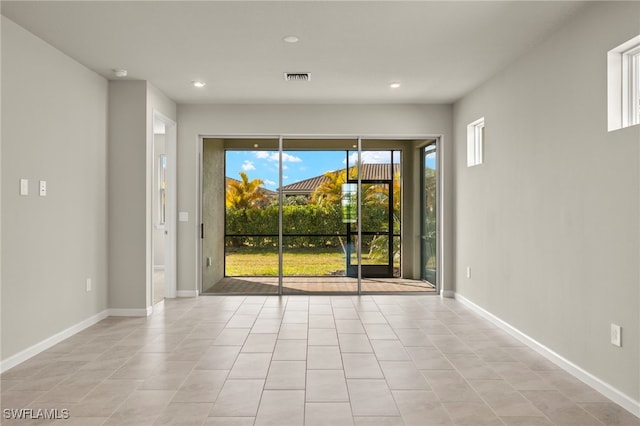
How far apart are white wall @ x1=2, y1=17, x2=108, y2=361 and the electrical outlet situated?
4.13m

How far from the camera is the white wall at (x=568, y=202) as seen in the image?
2803 millimetres

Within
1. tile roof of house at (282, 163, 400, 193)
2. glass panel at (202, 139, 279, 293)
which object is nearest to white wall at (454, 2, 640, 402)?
tile roof of house at (282, 163, 400, 193)

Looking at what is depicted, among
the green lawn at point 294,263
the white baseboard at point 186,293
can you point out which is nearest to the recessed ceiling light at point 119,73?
the green lawn at point 294,263

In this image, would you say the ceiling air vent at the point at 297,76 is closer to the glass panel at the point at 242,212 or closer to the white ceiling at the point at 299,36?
the white ceiling at the point at 299,36

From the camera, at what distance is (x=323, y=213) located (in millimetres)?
6398

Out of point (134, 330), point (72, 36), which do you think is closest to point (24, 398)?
point (134, 330)

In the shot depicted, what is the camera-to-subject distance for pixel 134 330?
14.7 feet

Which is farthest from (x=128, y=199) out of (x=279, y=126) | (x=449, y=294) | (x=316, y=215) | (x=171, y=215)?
(x=449, y=294)

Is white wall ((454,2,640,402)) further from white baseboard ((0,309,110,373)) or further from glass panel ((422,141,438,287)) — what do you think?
white baseboard ((0,309,110,373))

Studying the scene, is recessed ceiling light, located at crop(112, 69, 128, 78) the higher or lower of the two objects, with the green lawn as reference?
higher

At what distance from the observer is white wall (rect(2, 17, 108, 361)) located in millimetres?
3430

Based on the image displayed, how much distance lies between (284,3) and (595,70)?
7.01ft

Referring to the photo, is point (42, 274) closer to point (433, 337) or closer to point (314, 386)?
point (314, 386)

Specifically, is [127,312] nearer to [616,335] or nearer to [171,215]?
[171,215]
